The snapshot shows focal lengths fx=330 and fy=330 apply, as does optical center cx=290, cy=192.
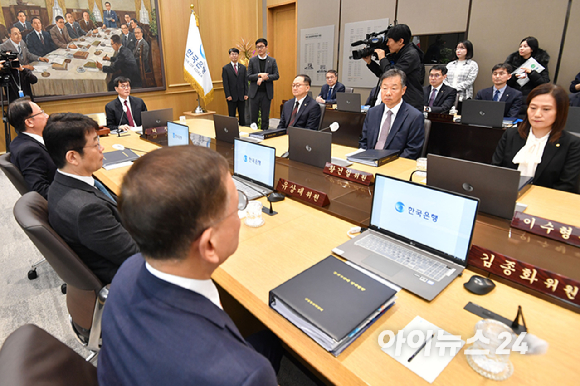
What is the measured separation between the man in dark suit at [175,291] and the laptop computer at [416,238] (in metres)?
0.69

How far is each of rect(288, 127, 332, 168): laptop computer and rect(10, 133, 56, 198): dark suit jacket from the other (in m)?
1.69

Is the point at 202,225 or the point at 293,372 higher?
the point at 202,225

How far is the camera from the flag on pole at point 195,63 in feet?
20.3

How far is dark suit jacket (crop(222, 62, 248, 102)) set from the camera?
6316 mm

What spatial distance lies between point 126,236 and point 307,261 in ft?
2.66

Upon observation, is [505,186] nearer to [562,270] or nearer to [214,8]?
[562,270]

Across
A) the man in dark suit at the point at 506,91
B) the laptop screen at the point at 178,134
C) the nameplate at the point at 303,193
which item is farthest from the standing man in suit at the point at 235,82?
the nameplate at the point at 303,193

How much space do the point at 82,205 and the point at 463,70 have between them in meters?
5.37

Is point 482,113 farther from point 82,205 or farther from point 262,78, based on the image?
point 82,205

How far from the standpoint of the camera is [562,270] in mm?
1199

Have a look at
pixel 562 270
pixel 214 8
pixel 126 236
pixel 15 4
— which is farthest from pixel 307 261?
pixel 214 8

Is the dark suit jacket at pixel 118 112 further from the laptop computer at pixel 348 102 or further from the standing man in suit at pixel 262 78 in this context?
the laptop computer at pixel 348 102

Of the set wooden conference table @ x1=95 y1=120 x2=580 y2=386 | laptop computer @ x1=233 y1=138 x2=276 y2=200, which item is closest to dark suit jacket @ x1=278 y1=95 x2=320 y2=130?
laptop computer @ x1=233 y1=138 x2=276 y2=200

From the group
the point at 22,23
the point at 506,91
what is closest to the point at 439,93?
the point at 506,91
